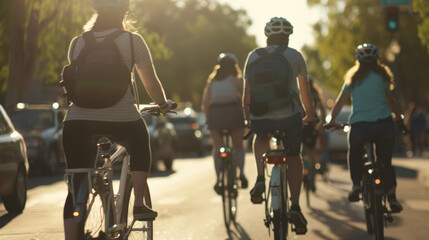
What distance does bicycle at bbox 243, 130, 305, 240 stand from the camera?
7.50 metres

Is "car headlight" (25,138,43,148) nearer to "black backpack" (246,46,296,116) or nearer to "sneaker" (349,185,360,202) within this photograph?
"sneaker" (349,185,360,202)

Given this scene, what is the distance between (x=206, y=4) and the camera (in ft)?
258

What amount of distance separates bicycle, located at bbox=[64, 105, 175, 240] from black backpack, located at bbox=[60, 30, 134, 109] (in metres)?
0.32

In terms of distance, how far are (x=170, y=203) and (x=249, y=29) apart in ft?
206

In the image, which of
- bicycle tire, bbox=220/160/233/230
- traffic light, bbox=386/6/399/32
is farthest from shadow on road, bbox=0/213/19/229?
traffic light, bbox=386/6/399/32

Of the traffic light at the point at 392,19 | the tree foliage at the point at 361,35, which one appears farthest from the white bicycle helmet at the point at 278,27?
the tree foliage at the point at 361,35

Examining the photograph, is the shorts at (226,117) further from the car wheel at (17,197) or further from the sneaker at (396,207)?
the sneaker at (396,207)

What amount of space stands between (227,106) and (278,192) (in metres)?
4.29

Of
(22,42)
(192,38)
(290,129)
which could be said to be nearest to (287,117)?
(290,129)

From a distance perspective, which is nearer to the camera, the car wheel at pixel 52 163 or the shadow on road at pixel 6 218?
the shadow on road at pixel 6 218

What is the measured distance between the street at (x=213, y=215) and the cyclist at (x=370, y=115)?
0.81 metres

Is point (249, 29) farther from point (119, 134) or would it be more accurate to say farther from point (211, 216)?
point (119, 134)

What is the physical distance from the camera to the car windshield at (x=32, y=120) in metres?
21.0

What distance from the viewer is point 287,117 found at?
320 inches
